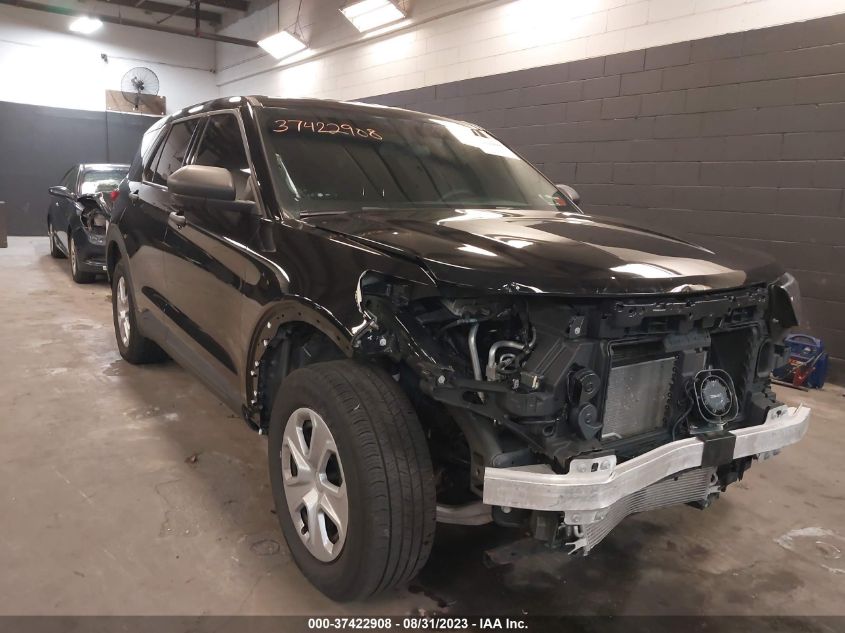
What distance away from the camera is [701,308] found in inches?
72.7

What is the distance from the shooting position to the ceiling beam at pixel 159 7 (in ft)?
41.6

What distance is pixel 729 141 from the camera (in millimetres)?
5133

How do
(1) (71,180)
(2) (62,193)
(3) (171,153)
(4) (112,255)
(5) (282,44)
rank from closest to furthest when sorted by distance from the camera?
1. (3) (171,153)
2. (4) (112,255)
3. (2) (62,193)
4. (1) (71,180)
5. (5) (282,44)

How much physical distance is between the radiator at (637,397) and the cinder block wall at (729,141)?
120 inches

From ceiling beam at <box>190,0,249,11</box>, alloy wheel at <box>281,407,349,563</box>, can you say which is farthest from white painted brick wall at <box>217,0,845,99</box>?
alloy wheel at <box>281,407,349,563</box>

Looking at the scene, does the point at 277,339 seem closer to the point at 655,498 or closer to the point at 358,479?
the point at 358,479

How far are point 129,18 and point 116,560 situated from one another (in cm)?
1451

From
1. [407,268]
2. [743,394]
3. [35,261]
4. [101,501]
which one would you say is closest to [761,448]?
[743,394]

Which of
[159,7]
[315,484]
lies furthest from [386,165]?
[159,7]

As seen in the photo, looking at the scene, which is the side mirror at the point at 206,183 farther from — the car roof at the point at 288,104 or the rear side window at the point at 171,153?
the rear side window at the point at 171,153

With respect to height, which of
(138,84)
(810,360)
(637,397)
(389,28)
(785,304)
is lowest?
(810,360)

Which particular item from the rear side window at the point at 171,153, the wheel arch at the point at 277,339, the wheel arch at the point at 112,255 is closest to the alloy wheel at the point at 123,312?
the wheel arch at the point at 112,255

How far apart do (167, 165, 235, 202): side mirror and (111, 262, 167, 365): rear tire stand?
1859mm

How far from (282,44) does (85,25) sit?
4.73 m
